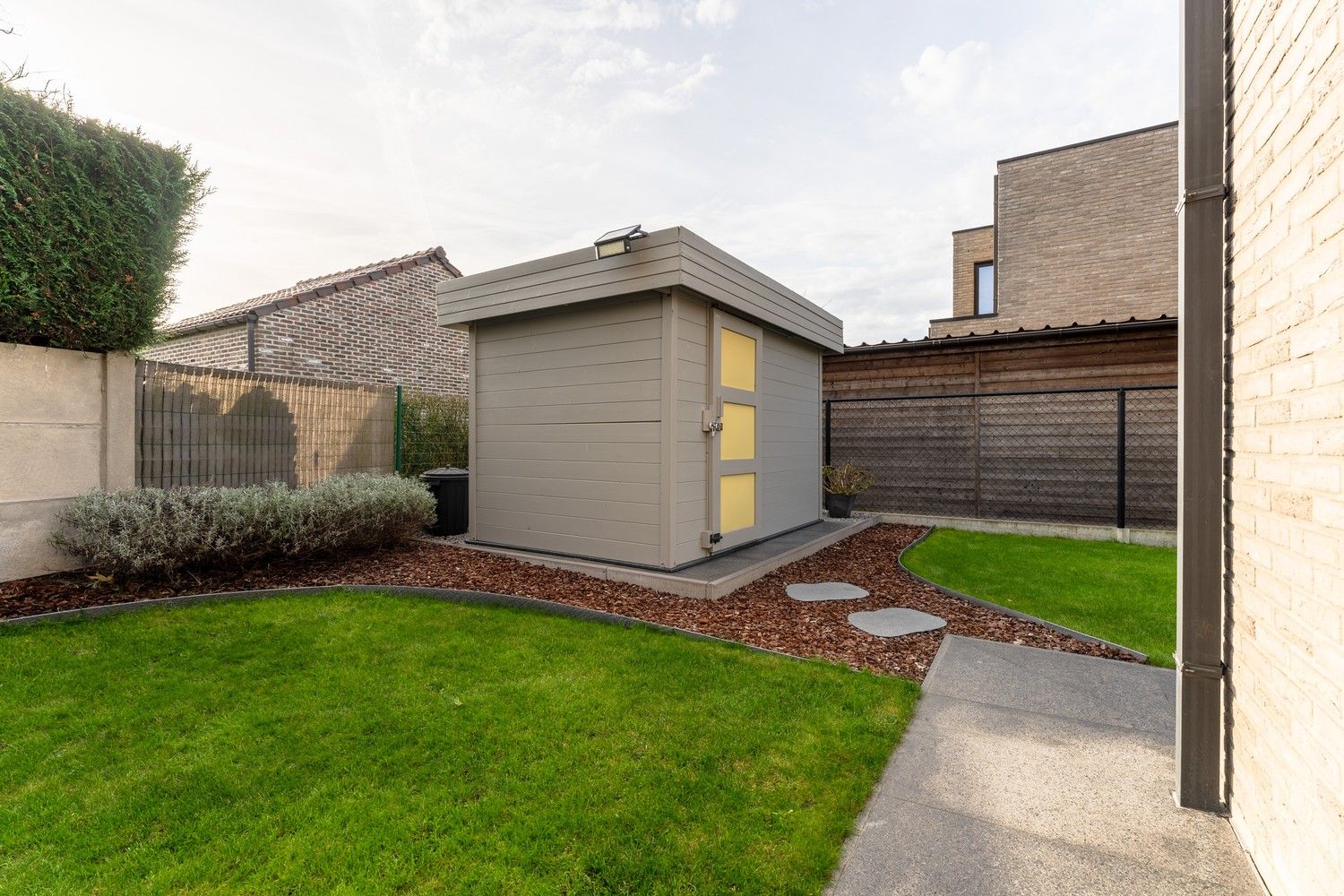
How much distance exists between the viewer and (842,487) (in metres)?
8.58

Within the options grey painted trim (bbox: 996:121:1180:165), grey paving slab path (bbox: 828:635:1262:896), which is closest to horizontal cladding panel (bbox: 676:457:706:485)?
grey paving slab path (bbox: 828:635:1262:896)

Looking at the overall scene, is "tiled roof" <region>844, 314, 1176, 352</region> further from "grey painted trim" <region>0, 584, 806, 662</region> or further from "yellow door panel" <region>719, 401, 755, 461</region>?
"grey painted trim" <region>0, 584, 806, 662</region>

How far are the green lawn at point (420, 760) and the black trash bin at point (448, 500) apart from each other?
322cm

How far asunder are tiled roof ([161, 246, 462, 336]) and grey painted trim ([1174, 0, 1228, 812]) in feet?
36.2

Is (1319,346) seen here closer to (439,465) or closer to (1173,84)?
(1173,84)

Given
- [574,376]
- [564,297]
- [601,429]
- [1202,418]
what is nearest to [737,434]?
[601,429]

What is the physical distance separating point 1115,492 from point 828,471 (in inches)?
144

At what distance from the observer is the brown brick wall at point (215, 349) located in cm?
1005

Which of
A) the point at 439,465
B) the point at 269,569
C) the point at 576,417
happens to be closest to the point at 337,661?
the point at 269,569

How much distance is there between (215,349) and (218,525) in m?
8.00

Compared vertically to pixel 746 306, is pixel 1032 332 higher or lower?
higher

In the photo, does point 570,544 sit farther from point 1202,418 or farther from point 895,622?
point 1202,418

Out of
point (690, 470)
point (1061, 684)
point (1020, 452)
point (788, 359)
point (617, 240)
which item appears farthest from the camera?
point (1020, 452)

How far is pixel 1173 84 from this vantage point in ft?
7.37
